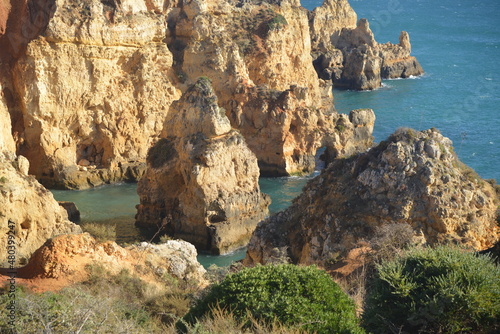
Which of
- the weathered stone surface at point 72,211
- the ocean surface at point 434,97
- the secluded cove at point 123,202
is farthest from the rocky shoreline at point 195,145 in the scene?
the weathered stone surface at point 72,211

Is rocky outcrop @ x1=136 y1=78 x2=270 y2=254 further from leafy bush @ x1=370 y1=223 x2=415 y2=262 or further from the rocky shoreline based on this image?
leafy bush @ x1=370 y1=223 x2=415 y2=262

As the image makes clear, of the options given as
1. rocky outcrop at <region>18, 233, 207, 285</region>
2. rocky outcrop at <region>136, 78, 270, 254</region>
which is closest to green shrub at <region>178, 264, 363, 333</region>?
rocky outcrop at <region>18, 233, 207, 285</region>

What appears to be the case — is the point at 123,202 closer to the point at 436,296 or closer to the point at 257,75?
the point at 257,75

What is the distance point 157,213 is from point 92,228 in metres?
5.79

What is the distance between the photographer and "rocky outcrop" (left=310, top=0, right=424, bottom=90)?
80.1m

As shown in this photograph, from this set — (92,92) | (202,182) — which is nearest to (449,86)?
(92,92)

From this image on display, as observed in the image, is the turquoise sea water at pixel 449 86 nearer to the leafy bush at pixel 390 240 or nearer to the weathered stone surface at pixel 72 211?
the weathered stone surface at pixel 72 211

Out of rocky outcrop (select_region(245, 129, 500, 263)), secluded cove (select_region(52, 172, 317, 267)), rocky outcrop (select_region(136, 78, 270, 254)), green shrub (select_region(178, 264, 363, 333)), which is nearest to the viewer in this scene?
green shrub (select_region(178, 264, 363, 333))

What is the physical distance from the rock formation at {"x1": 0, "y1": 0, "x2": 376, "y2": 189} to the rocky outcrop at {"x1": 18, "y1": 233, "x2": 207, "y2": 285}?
25.5m

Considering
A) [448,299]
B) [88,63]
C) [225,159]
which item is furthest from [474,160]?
[448,299]

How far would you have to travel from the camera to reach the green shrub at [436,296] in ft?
38.4

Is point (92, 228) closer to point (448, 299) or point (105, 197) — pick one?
point (105, 197)

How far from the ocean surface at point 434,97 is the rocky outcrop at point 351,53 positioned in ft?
7.34

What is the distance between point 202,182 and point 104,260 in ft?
54.3
